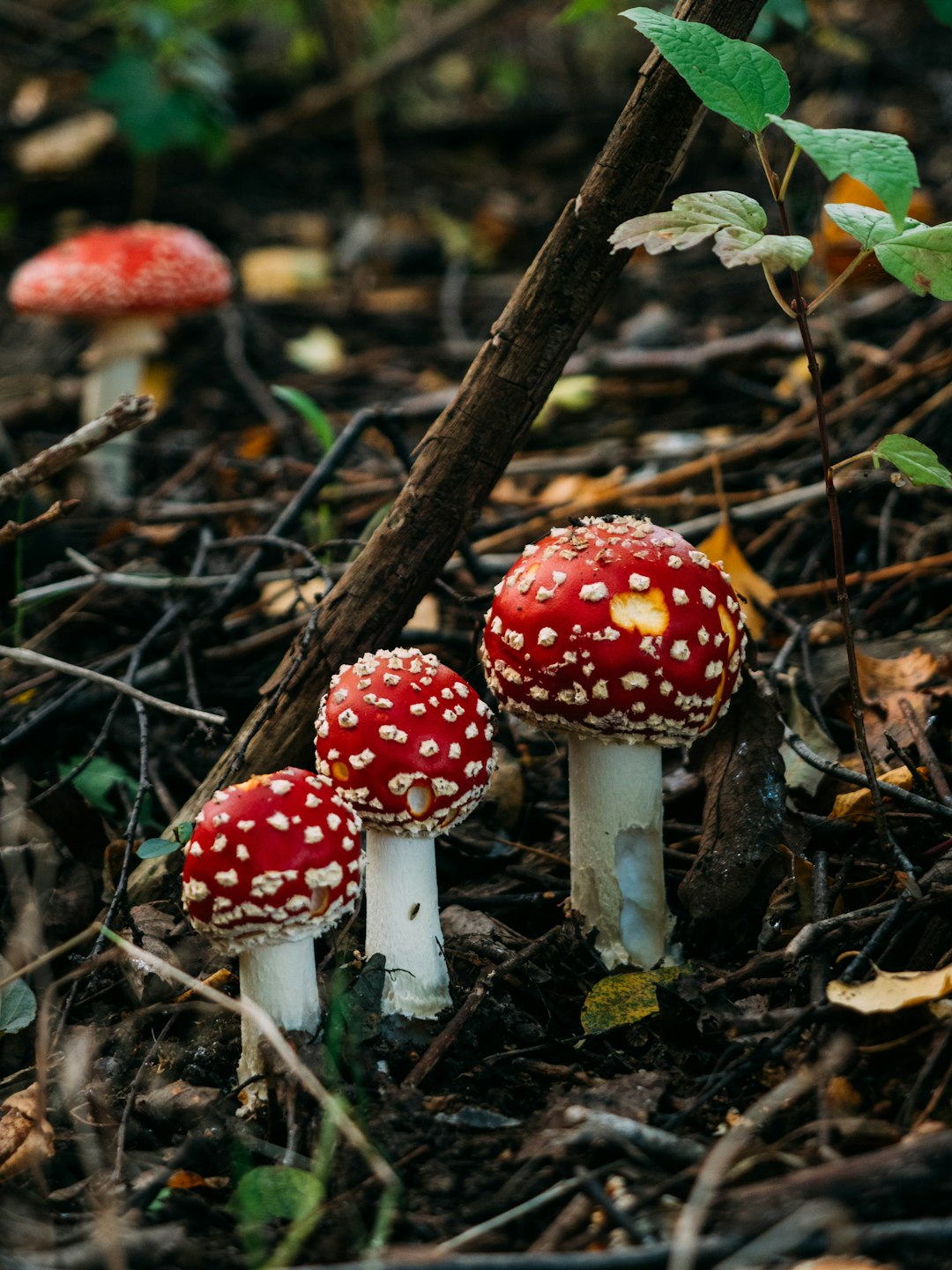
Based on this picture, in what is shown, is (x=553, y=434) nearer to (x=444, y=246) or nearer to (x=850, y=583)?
(x=850, y=583)

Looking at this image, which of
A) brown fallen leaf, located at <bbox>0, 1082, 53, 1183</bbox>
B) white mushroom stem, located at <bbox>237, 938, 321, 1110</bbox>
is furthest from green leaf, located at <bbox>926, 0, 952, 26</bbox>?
brown fallen leaf, located at <bbox>0, 1082, 53, 1183</bbox>

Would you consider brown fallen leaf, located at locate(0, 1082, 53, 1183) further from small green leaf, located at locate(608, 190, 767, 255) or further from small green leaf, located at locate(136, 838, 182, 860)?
small green leaf, located at locate(608, 190, 767, 255)

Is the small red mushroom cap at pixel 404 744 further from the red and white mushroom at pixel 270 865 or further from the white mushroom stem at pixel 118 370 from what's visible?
the white mushroom stem at pixel 118 370

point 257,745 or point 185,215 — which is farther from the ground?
point 185,215

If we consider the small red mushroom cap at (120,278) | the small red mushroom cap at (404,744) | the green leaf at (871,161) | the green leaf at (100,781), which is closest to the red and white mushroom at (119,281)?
the small red mushroom cap at (120,278)

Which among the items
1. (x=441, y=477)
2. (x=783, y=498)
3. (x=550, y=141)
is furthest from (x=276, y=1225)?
(x=550, y=141)

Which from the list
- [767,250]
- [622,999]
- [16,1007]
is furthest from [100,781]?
[767,250]

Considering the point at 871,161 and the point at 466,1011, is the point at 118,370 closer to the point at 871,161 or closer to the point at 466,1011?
the point at 466,1011
